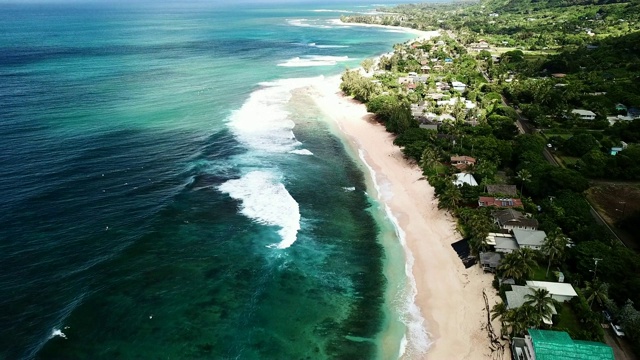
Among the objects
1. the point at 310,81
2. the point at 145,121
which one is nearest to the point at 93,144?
the point at 145,121

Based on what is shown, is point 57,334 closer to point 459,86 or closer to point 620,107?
point 459,86

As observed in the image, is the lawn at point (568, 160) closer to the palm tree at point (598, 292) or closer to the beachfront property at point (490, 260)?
the beachfront property at point (490, 260)

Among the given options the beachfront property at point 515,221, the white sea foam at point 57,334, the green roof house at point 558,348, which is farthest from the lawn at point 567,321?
the white sea foam at point 57,334

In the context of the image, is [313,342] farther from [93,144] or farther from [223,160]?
[93,144]

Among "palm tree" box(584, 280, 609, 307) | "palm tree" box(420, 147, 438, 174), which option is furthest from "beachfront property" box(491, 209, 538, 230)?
"palm tree" box(420, 147, 438, 174)

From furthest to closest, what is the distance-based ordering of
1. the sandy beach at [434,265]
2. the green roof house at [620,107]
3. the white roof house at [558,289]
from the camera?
1. the green roof house at [620,107]
2. the white roof house at [558,289]
3. the sandy beach at [434,265]

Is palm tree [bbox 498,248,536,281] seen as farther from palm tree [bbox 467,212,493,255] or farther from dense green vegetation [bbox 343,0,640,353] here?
palm tree [bbox 467,212,493,255]
